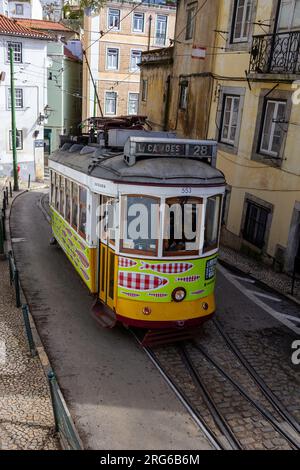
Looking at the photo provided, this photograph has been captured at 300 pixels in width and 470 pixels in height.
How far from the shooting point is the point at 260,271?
1328 cm

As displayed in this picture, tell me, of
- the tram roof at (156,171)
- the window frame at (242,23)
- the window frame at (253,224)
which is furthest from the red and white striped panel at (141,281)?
the window frame at (242,23)

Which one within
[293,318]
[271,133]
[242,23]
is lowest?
[293,318]

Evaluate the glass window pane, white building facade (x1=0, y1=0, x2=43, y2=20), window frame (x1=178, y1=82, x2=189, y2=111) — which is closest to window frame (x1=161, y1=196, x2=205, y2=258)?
the glass window pane

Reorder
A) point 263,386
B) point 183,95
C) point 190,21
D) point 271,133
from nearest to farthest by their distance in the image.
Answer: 1. point 263,386
2. point 271,133
3. point 190,21
4. point 183,95

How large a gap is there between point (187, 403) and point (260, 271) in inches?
282

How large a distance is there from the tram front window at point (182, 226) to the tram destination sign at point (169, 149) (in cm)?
98

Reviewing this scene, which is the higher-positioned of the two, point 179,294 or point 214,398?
point 179,294

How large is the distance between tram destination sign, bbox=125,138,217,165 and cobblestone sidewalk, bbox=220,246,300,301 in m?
5.18

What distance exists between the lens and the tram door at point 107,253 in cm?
817

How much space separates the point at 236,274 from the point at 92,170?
622 cm

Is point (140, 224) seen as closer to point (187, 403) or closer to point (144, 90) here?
point (187, 403)

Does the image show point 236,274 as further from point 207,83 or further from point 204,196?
point 207,83

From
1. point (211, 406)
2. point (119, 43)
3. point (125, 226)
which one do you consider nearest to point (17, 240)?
point (125, 226)
